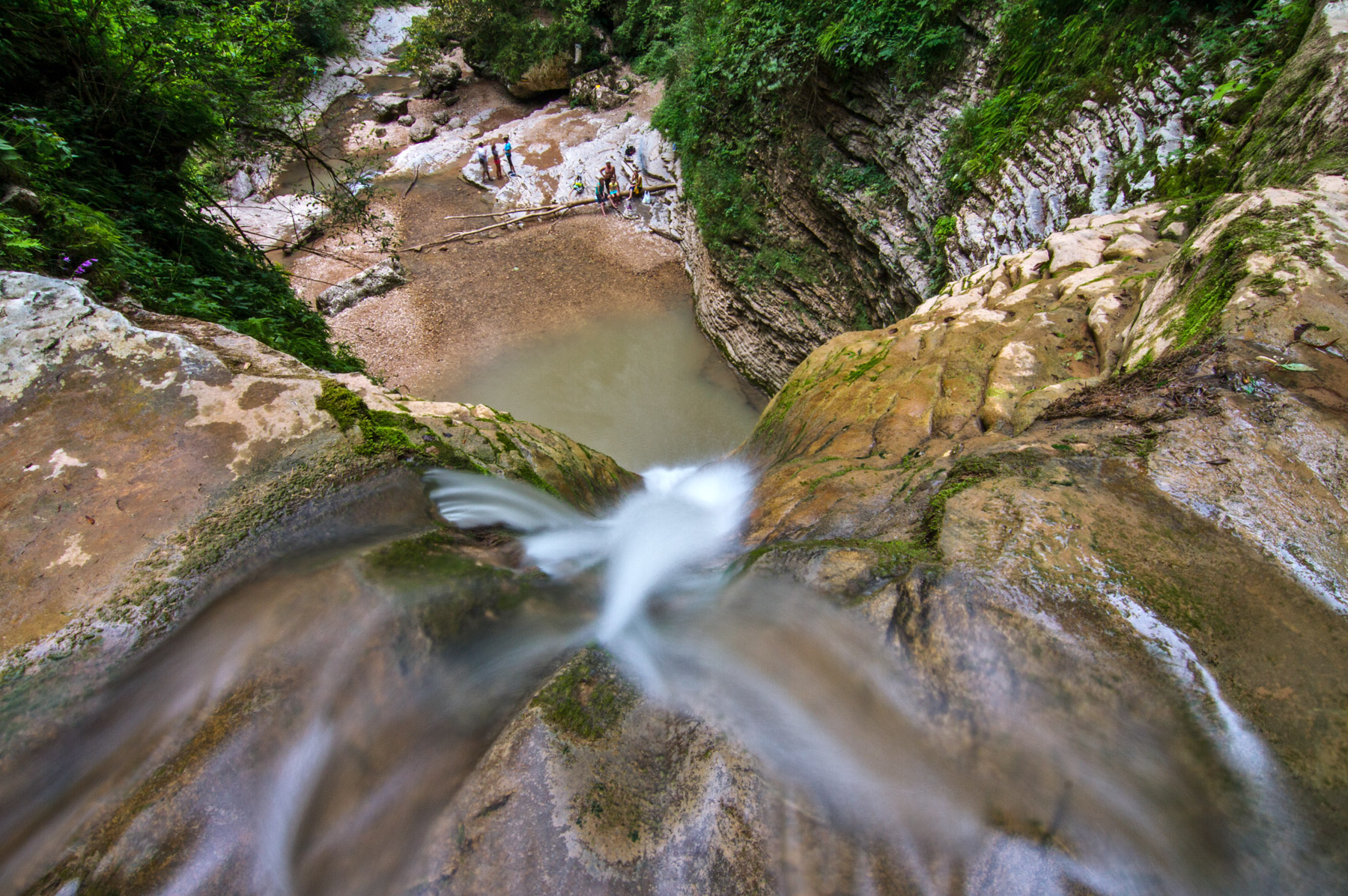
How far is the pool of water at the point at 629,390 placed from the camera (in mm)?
9570

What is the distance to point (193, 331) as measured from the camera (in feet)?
11.5

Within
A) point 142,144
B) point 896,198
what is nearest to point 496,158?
point 142,144

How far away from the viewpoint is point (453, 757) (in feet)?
6.42

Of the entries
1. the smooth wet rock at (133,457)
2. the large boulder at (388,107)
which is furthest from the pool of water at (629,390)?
the large boulder at (388,107)

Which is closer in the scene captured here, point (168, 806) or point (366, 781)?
point (168, 806)

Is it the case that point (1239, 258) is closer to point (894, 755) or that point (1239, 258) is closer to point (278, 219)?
point (894, 755)

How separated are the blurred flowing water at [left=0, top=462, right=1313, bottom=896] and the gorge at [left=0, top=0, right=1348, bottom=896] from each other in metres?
0.01

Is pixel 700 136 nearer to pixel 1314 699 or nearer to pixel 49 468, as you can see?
pixel 49 468

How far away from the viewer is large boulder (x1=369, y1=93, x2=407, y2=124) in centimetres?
1891

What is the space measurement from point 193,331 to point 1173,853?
5.30 m

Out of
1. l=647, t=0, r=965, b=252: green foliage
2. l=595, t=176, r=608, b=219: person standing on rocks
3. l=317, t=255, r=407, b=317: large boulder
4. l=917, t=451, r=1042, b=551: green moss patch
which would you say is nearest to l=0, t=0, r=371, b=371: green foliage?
l=917, t=451, r=1042, b=551: green moss patch

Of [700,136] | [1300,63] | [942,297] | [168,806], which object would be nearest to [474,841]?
[168,806]

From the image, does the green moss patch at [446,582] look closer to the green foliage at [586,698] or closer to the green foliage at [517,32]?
the green foliage at [586,698]

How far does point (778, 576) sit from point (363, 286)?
42.6ft
